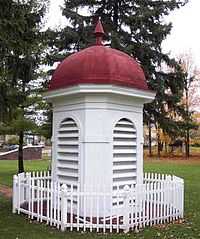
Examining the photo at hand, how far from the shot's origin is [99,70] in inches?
442

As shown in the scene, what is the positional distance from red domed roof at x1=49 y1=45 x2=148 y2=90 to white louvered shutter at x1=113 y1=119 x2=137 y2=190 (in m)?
1.15

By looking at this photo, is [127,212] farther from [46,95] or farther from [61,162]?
[46,95]

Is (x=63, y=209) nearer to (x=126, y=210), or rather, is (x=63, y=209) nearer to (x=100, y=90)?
(x=126, y=210)

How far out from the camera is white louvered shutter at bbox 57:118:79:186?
11.5 meters

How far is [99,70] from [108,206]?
346 centimetres

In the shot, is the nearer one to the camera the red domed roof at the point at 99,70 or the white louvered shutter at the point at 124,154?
the red domed roof at the point at 99,70

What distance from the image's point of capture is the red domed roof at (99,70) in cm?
1113

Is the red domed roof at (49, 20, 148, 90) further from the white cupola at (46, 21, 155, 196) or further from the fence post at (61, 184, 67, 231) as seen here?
the fence post at (61, 184, 67, 231)

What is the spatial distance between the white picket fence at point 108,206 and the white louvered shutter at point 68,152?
0.81 metres

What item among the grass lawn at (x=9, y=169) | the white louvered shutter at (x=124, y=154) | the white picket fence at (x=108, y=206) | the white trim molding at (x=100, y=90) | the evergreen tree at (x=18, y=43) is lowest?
the grass lawn at (x=9, y=169)

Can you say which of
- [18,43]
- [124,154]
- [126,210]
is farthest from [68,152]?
[18,43]

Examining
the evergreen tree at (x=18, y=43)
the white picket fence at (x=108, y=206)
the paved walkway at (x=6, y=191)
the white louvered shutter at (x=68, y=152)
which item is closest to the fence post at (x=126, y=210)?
the white picket fence at (x=108, y=206)

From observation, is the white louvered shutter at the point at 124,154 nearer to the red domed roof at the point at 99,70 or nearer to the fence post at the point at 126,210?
the red domed roof at the point at 99,70

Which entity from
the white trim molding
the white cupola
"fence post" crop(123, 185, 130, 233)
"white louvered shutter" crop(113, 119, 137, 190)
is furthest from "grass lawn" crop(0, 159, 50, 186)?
"fence post" crop(123, 185, 130, 233)
